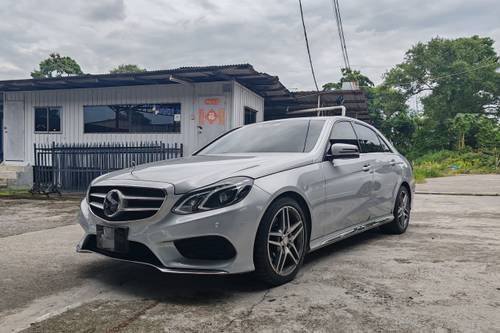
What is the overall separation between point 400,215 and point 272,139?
2301 mm

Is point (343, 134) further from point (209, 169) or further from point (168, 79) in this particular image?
point (168, 79)

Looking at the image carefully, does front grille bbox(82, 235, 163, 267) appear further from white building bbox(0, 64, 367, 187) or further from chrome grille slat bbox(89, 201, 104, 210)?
white building bbox(0, 64, 367, 187)

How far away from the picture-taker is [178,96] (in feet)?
43.9

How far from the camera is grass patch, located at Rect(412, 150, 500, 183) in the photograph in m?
20.4

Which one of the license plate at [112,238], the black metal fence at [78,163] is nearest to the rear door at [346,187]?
the license plate at [112,238]

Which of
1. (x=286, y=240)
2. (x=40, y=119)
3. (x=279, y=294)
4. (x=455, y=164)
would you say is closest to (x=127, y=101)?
(x=40, y=119)

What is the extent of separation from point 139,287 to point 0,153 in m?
18.1

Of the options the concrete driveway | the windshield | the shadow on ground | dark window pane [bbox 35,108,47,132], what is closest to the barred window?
dark window pane [bbox 35,108,47,132]

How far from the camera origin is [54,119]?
15078 millimetres

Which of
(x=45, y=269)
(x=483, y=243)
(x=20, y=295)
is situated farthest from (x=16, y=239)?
(x=483, y=243)

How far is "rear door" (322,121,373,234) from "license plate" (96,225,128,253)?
5.82 ft

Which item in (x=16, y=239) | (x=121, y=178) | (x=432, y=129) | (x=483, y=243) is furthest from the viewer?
(x=432, y=129)

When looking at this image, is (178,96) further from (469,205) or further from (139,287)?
(139,287)

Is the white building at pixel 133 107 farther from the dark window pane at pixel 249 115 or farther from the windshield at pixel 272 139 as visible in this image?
the windshield at pixel 272 139
